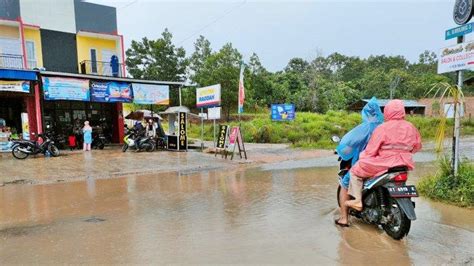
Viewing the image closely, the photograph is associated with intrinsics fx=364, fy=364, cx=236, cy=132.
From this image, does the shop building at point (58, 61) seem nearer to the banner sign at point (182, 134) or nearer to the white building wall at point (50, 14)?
the white building wall at point (50, 14)

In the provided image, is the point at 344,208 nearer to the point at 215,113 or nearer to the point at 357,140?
the point at 357,140

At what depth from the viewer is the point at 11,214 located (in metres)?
6.33

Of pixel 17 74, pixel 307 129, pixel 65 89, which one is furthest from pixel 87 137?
pixel 307 129

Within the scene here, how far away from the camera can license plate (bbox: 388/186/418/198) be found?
166 inches

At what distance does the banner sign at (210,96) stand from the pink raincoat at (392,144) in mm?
11009

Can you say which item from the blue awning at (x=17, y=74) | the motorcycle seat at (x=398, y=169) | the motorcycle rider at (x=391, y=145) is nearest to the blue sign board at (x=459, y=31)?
the motorcycle rider at (x=391, y=145)

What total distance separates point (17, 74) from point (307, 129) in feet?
63.9

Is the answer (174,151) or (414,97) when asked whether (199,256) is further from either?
(414,97)

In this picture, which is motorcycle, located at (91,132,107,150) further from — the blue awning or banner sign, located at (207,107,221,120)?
banner sign, located at (207,107,221,120)

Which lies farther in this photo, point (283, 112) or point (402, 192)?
point (283, 112)

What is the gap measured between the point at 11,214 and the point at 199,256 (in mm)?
4181

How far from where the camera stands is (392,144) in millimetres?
4426

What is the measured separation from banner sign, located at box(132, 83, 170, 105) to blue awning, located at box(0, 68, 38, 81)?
452 cm

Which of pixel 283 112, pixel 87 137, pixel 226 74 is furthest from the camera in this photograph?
pixel 226 74
